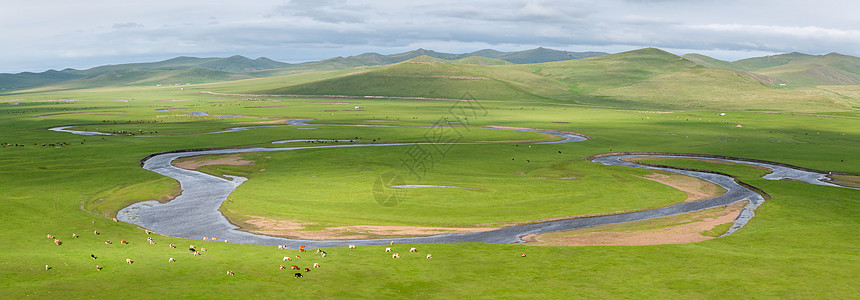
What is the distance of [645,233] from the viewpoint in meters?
49.4

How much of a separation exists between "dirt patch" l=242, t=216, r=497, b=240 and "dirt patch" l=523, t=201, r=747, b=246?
690 centimetres

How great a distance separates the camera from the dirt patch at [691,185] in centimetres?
6769

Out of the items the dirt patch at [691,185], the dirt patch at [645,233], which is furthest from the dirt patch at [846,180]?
the dirt patch at [645,233]

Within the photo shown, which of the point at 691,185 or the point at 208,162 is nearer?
the point at 691,185

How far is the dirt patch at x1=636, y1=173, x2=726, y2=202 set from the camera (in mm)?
67688

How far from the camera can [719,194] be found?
224 feet

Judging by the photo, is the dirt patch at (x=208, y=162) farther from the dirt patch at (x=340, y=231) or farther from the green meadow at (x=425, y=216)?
the dirt patch at (x=340, y=231)

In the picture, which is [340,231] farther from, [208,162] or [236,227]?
[208,162]

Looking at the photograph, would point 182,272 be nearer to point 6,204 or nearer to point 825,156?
point 6,204

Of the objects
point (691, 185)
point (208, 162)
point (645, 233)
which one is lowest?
point (691, 185)

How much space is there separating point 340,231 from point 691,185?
149 ft

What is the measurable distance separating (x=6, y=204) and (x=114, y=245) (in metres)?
20.7

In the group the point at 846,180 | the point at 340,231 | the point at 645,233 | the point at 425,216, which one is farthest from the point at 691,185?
the point at 340,231

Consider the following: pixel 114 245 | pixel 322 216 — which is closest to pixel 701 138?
pixel 322 216
